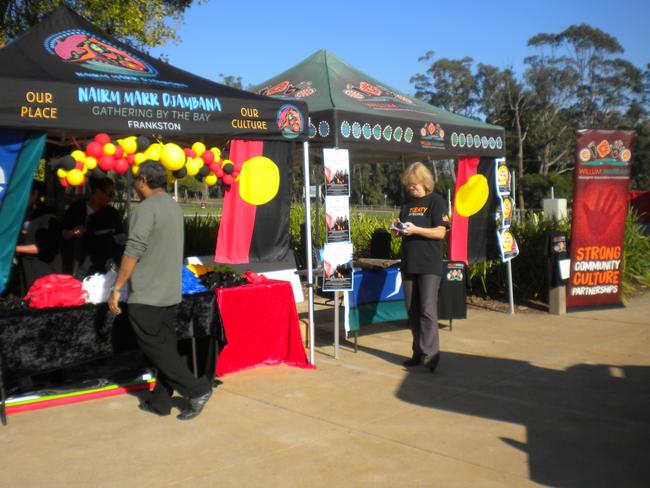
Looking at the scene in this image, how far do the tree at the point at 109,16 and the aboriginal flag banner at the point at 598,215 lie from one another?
7197 mm

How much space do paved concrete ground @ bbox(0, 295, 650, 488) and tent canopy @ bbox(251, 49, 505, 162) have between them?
7.36ft

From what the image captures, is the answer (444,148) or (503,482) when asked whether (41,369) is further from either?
(444,148)

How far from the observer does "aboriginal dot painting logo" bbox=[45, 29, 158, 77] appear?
5.47 metres

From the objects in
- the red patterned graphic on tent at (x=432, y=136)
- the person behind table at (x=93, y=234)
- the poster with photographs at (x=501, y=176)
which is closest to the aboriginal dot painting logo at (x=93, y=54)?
the person behind table at (x=93, y=234)

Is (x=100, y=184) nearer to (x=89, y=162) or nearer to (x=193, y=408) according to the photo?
(x=89, y=162)

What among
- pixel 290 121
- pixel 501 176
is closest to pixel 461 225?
pixel 501 176

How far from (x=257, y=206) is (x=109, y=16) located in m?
6.28

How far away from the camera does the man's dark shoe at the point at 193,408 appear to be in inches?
190

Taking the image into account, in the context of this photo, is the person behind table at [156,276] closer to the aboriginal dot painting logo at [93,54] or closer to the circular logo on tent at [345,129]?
the aboriginal dot painting logo at [93,54]

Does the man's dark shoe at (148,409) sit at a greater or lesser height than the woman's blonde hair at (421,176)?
lesser

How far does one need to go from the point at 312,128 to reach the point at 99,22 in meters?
6.06

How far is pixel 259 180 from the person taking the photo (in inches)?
245

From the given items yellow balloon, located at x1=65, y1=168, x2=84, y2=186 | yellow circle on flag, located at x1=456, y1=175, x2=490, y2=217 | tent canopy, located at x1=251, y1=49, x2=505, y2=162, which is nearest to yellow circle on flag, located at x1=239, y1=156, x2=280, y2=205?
tent canopy, located at x1=251, y1=49, x2=505, y2=162

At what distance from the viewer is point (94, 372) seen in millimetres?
6035
